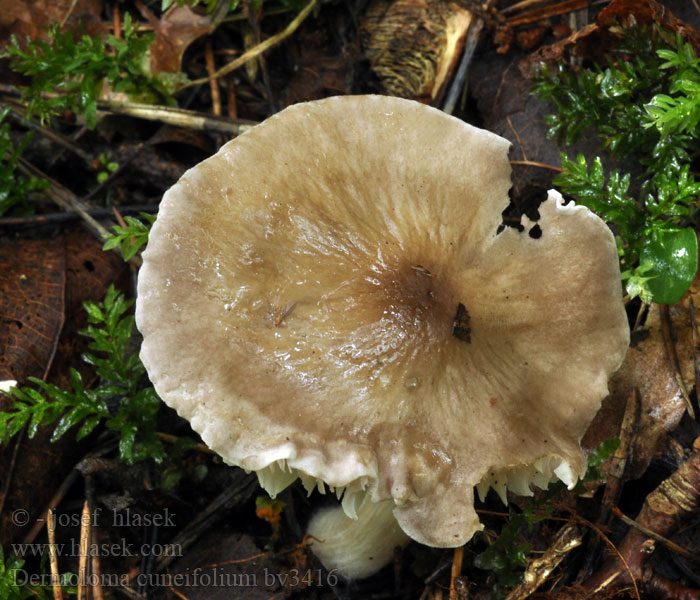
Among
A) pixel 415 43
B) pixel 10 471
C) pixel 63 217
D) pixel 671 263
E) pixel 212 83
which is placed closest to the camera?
pixel 671 263

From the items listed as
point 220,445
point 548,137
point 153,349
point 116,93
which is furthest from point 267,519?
point 116,93

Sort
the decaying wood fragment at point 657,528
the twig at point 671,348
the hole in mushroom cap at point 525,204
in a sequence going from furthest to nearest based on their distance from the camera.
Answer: the hole in mushroom cap at point 525,204, the twig at point 671,348, the decaying wood fragment at point 657,528

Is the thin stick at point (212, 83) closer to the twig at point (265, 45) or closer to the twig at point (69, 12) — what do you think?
the twig at point (265, 45)

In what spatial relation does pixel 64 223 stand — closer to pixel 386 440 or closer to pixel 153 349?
pixel 153 349

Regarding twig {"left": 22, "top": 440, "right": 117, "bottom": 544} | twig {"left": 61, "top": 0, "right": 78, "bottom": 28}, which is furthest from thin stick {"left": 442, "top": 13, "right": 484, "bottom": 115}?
twig {"left": 22, "top": 440, "right": 117, "bottom": 544}

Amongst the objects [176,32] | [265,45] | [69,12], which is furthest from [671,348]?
[69,12]

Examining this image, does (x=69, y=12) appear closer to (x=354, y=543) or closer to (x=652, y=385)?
(x=354, y=543)

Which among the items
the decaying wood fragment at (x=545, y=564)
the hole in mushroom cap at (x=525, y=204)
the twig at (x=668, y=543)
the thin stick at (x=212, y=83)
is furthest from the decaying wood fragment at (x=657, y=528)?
the thin stick at (x=212, y=83)
